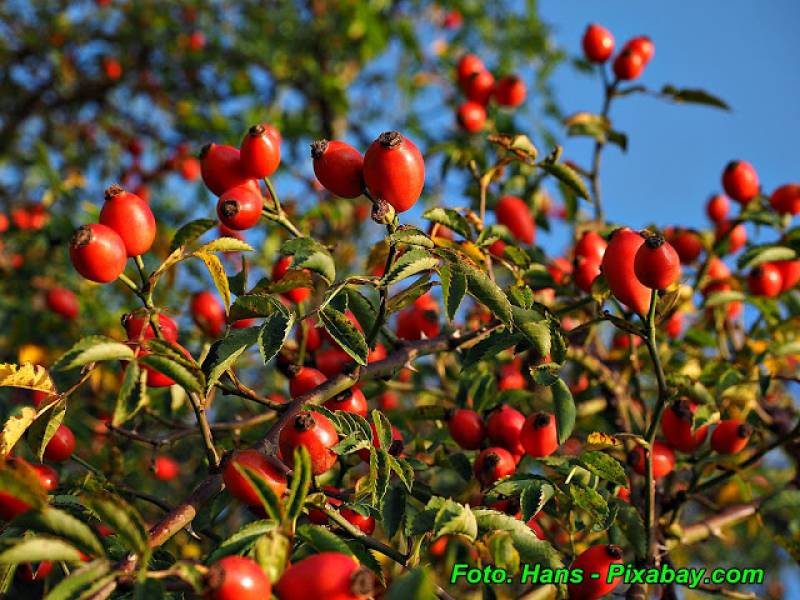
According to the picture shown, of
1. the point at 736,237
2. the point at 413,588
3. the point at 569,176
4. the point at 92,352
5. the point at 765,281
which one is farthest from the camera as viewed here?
the point at 736,237

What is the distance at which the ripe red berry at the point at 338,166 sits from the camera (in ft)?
A: 5.56

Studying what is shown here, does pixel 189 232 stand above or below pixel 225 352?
above

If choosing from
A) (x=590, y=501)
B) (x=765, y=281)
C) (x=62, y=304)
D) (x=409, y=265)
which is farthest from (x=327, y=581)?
(x=62, y=304)

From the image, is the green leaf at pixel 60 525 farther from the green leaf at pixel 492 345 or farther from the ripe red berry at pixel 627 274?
the ripe red berry at pixel 627 274

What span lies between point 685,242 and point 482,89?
1231mm

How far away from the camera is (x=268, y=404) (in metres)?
1.56

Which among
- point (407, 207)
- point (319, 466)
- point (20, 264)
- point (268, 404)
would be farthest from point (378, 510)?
point (20, 264)

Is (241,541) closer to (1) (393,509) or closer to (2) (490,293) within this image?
(1) (393,509)

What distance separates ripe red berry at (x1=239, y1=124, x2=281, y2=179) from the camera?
6.03 feet

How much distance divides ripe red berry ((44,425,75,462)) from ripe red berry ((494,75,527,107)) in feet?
8.20

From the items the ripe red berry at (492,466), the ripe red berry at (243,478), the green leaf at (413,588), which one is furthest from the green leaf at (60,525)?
the ripe red berry at (492,466)

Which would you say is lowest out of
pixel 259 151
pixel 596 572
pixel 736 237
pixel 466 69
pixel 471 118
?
pixel 596 572

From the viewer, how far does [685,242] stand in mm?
2918

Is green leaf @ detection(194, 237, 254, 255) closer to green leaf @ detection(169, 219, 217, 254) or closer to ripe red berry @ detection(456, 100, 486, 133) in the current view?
green leaf @ detection(169, 219, 217, 254)
